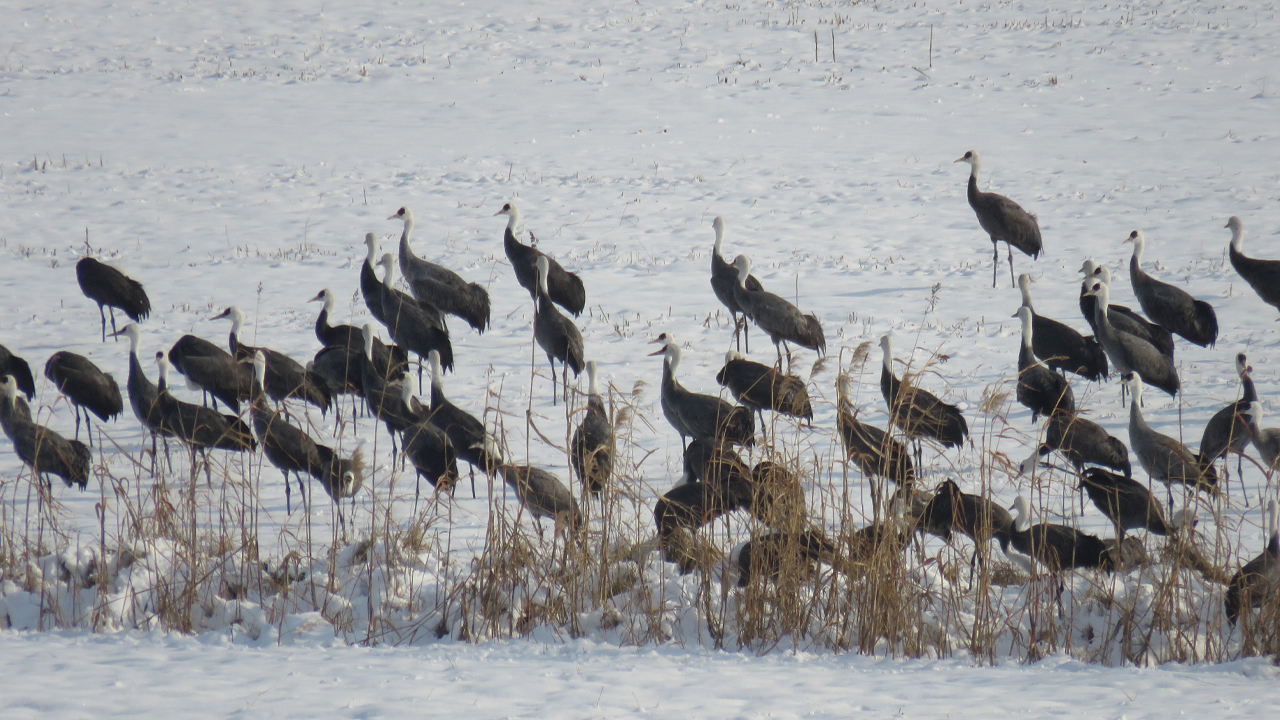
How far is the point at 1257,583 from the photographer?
191 inches

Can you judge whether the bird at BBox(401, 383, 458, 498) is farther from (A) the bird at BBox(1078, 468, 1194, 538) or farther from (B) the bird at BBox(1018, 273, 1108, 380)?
(B) the bird at BBox(1018, 273, 1108, 380)

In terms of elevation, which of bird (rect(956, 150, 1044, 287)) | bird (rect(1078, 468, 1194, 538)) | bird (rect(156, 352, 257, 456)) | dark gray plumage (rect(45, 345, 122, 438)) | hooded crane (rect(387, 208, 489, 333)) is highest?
bird (rect(956, 150, 1044, 287))

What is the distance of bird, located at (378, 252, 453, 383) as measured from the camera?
29.9 ft

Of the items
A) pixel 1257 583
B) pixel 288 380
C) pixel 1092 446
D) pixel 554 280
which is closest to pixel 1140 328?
pixel 1092 446

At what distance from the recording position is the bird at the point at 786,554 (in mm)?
4992

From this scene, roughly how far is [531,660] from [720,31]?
63.0ft

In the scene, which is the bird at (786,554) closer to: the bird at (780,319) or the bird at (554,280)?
the bird at (780,319)

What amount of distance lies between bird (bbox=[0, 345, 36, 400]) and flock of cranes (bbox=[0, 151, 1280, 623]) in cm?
1

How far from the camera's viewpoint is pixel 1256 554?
5.93 metres

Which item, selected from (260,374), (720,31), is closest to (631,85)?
(720,31)

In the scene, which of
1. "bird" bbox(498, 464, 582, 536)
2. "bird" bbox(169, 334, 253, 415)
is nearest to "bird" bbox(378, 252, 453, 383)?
"bird" bbox(169, 334, 253, 415)

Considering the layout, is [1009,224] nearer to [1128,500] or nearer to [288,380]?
[1128,500]

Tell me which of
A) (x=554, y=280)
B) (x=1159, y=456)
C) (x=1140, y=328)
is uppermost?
(x=554, y=280)

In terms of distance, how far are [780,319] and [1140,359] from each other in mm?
2583
